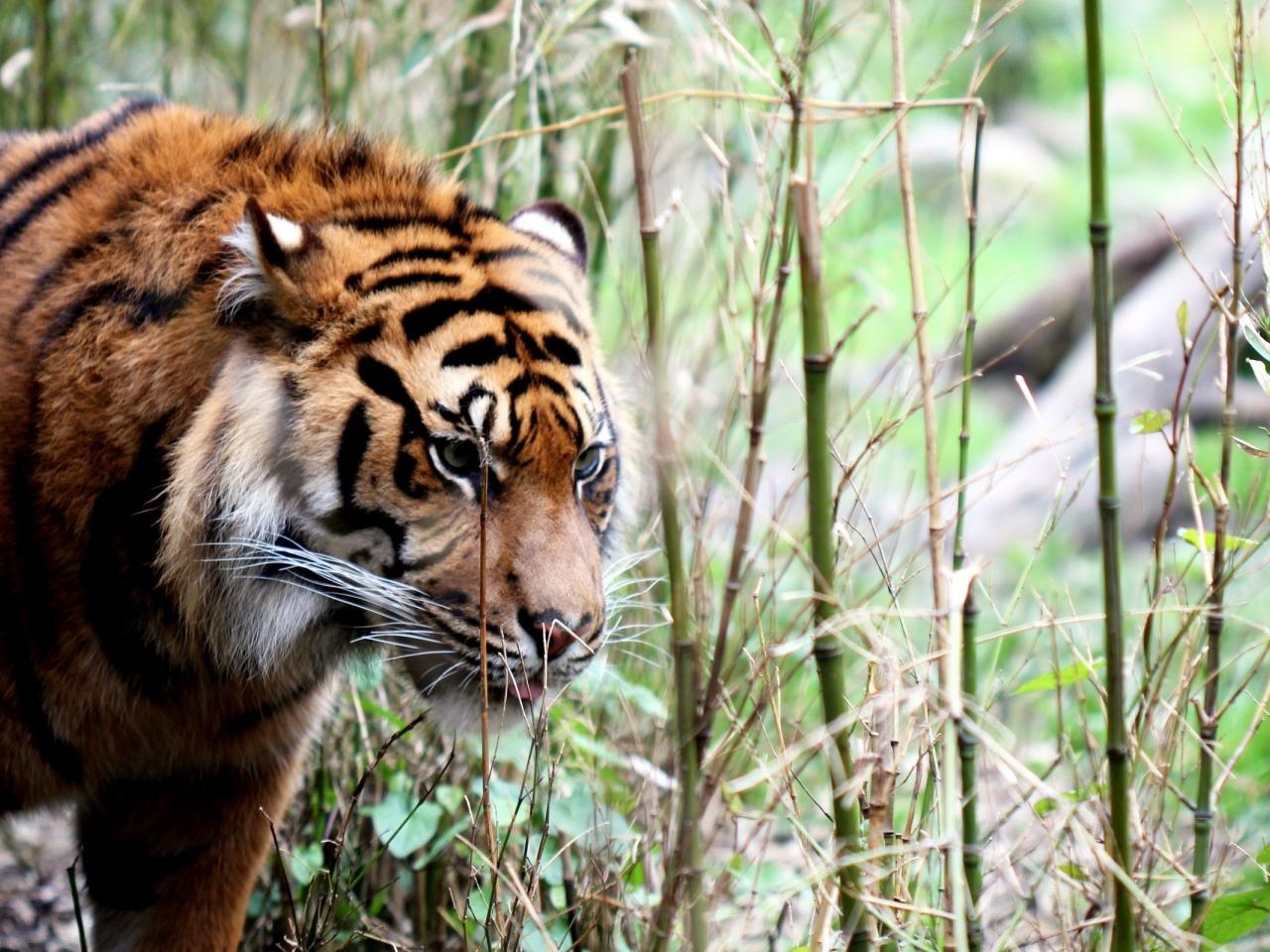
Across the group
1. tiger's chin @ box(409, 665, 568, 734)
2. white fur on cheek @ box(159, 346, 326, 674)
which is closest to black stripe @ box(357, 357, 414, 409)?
white fur on cheek @ box(159, 346, 326, 674)

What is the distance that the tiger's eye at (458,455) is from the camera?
2.27 metres

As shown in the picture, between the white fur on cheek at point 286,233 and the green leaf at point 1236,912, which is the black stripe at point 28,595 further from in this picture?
the green leaf at point 1236,912

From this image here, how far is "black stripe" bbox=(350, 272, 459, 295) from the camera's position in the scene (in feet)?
7.88

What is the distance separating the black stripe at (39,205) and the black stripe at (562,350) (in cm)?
97

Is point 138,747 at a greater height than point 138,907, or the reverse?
point 138,747

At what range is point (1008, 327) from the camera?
368 inches

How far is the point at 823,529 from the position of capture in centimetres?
156

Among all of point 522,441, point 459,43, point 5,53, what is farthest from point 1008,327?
point 522,441

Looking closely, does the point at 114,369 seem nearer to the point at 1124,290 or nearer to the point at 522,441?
the point at 522,441

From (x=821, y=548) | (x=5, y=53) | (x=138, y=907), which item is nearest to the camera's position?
(x=821, y=548)

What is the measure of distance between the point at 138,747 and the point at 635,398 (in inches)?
48.7

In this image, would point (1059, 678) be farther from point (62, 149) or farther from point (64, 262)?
point (62, 149)

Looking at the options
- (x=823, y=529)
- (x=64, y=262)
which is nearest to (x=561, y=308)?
(x=64, y=262)

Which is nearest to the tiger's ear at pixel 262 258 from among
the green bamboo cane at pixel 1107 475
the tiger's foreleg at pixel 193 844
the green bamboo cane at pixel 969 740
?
the tiger's foreleg at pixel 193 844
